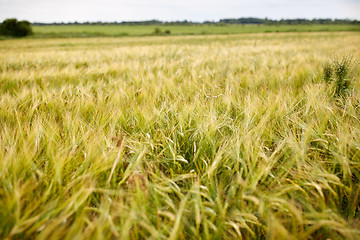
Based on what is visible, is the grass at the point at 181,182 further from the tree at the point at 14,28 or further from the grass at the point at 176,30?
the tree at the point at 14,28

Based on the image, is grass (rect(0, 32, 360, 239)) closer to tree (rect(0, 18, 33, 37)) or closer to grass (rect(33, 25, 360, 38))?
grass (rect(33, 25, 360, 38))

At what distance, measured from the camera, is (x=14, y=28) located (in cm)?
3809

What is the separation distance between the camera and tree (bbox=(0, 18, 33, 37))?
1494 inches

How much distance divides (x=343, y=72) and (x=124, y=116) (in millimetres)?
1747

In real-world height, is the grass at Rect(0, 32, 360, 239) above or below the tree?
below

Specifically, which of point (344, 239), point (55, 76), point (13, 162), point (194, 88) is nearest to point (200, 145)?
point (344, 239)

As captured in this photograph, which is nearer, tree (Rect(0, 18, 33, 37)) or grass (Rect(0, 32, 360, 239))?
grass (Rect(0, 32, 360, 239))

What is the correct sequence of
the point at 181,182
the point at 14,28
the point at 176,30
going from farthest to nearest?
the point at 176,30, the point at 14,28, the point at 181,182

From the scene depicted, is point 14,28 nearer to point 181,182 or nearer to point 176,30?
point 176,30

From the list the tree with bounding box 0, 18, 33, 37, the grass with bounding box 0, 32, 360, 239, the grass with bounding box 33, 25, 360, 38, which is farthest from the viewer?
the tree with bounding box 0, 18, 33, 37

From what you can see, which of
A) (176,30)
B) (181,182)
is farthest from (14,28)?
(181,182)

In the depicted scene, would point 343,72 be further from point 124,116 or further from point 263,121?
point 124,116

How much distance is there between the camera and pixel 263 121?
97 centimetres

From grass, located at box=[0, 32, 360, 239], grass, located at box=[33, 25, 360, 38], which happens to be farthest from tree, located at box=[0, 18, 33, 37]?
grass, located at box=[0, 32, 360, 239]
